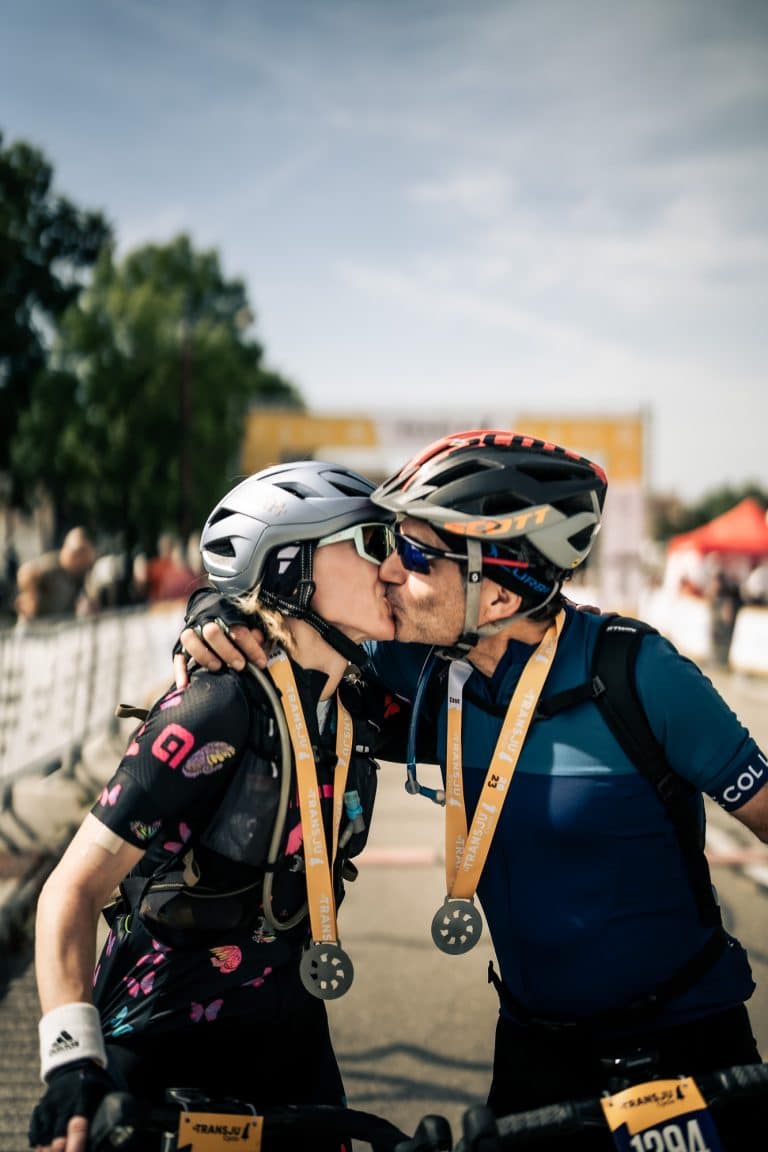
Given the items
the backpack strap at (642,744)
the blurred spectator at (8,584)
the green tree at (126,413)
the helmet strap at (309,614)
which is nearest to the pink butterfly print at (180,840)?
the helmet strap at (309,614)

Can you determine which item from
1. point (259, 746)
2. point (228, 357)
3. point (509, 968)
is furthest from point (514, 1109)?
point (228, 357)

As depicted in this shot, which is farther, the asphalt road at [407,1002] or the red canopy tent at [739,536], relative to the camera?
the red canopy tent at [739,536]

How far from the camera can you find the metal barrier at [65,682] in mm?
7891

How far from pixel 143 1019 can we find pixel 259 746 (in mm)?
592

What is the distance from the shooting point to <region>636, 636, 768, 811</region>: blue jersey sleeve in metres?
2.10

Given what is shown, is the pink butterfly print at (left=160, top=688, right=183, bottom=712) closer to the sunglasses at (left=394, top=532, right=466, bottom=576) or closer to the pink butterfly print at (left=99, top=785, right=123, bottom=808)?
the pink butterfly print at (left=99, top=785, right=123, bottom=808)

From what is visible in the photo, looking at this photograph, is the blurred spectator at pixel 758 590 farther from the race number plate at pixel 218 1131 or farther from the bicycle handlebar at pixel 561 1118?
the race number plate at pixel 218 1131

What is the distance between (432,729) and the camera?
8.54ft

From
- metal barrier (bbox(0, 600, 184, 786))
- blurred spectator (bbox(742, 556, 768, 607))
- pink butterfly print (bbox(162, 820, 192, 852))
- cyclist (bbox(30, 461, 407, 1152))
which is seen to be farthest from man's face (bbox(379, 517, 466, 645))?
blurred spectator (bbox(742, 556, 768, 607))

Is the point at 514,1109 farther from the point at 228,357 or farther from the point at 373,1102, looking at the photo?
the point at 228,357

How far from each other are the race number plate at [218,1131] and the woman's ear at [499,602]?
1.06 m

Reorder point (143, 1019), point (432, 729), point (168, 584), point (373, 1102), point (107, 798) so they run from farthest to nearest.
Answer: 1. point (168, 584)
2. point (373, 1102)
3. point (432, 729)
4. point (143, 1019)
5. point (107, 798)

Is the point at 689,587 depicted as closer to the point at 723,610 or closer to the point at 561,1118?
the point at 723,610

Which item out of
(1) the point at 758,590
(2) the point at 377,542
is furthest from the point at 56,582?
(1) the point at 758,590
